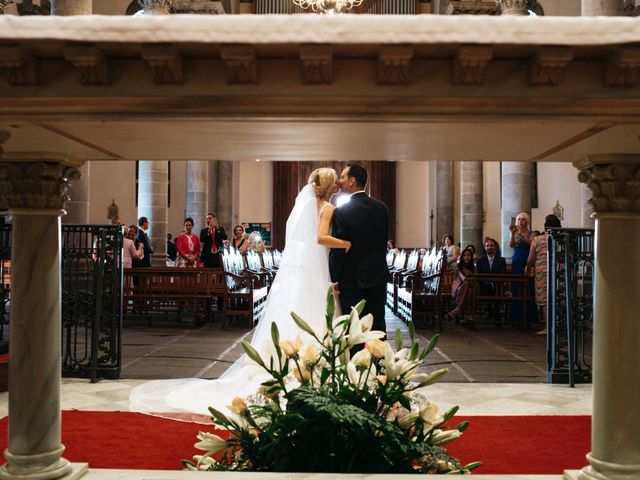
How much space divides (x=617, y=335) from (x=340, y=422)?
2.87ft

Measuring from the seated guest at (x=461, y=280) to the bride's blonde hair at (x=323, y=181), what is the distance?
5.47 meters

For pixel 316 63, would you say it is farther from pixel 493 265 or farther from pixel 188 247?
pixel 188 247

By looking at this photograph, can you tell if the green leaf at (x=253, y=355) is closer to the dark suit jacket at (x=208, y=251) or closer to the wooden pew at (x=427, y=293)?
the wooden pew at (x=427, y=293)

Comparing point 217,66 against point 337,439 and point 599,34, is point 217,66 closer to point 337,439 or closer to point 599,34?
point 599,34

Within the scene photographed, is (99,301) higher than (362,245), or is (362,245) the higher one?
(362,245)

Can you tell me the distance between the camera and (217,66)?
1.87 meters

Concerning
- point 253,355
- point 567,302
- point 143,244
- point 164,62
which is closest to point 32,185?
point 164,62

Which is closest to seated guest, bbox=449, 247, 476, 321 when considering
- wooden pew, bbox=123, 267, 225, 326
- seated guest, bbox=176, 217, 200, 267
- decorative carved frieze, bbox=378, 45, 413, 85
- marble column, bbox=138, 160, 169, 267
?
wooden pew, bbox=123, 267, 225, 326

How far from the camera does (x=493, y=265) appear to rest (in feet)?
35.7

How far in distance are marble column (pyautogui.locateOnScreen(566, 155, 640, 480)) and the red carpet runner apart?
1272mm

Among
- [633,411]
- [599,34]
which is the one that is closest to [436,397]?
[633,411]

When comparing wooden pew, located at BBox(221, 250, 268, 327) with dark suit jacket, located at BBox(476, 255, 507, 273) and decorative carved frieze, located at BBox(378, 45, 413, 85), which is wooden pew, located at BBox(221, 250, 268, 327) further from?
decorative carved frieze, located at BBox(378, 45, 413, 85)

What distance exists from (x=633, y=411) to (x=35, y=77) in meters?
1.90

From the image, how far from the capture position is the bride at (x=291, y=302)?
4.97m
